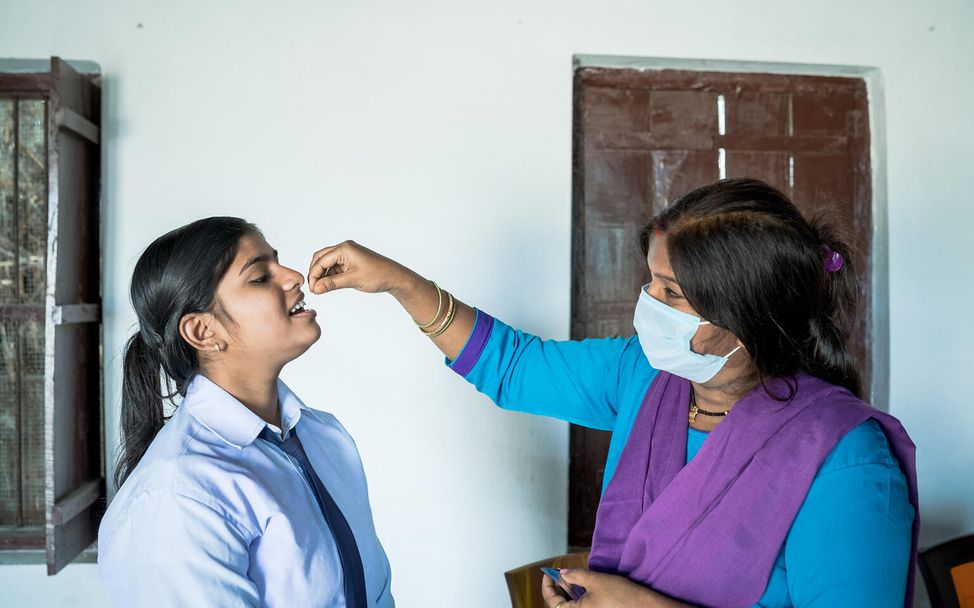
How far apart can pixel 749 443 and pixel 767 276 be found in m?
0.28

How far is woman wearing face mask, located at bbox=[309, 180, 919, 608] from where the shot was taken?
0.98m

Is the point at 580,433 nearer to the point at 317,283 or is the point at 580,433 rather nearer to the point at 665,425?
the point at 665,425

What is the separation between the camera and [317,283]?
1.35 metres

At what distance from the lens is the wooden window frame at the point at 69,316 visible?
1883mm

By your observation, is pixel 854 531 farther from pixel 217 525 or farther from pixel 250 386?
pixel 250 386

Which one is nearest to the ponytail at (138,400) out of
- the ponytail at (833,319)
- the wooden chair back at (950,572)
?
the ponytail at (833,319)

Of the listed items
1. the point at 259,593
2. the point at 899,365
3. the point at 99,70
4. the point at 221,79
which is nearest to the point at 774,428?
the point at 259,593

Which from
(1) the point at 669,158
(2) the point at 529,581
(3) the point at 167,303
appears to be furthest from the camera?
(1) the point at 669,158

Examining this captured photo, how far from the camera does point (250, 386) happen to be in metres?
1.28

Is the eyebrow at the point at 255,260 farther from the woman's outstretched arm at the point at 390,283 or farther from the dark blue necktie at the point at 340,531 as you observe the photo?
the dark blue necktie at the point at 340,531

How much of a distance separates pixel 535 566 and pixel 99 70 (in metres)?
2.00

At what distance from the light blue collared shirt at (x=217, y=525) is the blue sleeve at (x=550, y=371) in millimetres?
439

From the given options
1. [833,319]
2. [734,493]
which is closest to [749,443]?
[734,493]

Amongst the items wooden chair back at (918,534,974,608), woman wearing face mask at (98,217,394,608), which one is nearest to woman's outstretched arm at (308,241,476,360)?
woman wearing face mask at (98,217,394,608)
